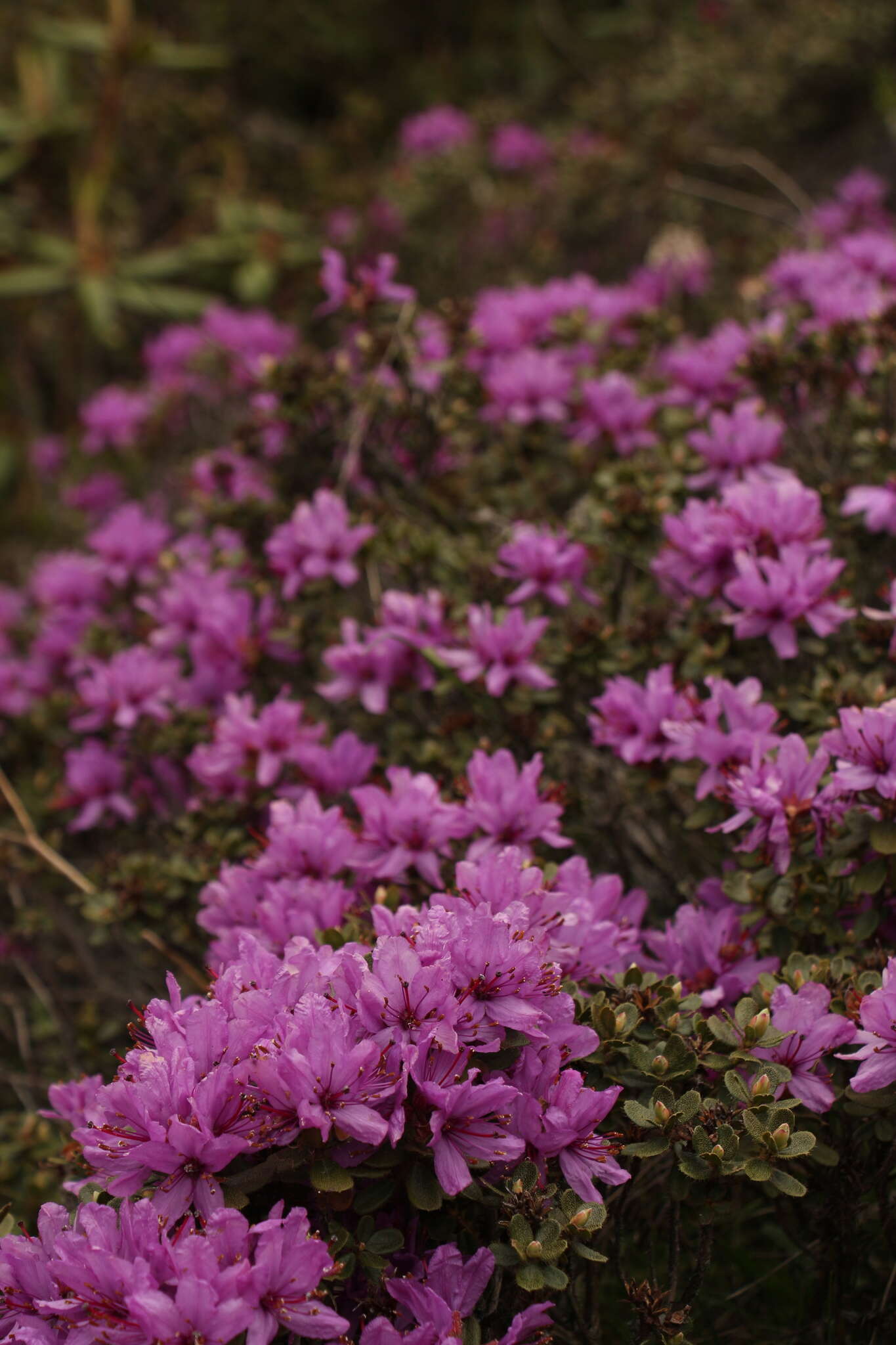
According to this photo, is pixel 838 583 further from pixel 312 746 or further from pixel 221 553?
pixel 221 553

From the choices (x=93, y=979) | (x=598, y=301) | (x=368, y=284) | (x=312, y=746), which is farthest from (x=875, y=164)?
(x=93, y=979)

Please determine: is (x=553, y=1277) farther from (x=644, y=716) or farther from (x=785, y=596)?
(x=785, y=596)

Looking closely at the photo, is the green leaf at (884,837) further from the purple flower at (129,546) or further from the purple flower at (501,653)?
the purple flower at (129,546)

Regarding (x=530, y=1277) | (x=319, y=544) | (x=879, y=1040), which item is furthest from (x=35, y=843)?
(x=879, y=1040)

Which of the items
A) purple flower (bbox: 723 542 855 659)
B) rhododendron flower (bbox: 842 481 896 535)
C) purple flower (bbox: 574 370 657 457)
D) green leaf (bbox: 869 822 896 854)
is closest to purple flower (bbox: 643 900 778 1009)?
green leaf (bbox: 869 822 896 854)

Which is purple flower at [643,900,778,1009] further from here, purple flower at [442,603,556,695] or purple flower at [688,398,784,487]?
purple flower at [688,398,784,487]

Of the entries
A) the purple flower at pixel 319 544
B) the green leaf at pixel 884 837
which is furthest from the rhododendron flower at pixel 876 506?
the purple flower at pixel 319 544
